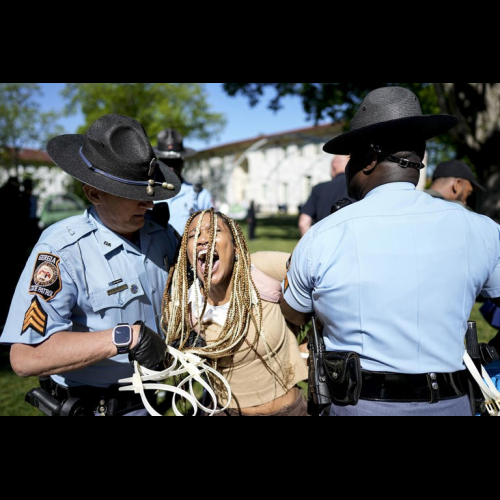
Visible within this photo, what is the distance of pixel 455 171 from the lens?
4.38 meters

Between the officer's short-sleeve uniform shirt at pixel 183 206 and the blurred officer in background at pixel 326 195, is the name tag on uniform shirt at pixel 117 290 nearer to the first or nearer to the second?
the officer's short-sleeve uniform shirt at pixel 183 206

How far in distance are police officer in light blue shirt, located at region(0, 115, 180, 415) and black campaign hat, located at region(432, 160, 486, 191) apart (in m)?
3.19

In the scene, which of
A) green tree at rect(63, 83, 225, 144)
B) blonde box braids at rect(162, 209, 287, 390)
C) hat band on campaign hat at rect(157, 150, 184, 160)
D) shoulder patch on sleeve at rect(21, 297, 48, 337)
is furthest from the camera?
green tree at rect(63, 83, 225, 144)

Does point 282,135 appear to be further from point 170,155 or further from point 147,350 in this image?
point 147,350

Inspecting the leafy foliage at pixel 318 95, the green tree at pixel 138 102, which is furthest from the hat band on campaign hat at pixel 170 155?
the green tree at pixel 138 102

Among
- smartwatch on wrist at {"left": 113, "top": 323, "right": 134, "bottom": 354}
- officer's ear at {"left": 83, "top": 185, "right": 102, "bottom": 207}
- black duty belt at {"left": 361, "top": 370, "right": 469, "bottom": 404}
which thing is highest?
officer's ear at {"left": 83, "top": 185, "right": 102, "bottom": 207}

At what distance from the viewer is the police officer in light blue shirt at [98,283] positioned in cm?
184

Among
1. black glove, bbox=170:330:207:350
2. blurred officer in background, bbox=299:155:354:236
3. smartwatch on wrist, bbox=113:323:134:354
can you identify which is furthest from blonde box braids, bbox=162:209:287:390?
blurred officer in background, bbox=299:155:354:236

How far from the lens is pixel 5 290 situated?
6.58 metres

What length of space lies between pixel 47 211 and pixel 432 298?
17926 millimetres

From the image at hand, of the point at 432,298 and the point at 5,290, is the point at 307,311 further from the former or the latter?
the point at 5,290

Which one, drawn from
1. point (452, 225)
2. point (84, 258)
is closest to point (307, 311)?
point (452, 225)

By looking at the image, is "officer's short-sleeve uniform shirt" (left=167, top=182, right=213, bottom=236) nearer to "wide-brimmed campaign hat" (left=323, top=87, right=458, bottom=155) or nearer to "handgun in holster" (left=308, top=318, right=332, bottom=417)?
"handgun in holster" (left=308, top=318, right=332, bottom=417)

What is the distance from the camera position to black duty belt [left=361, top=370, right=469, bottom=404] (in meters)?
1.63
